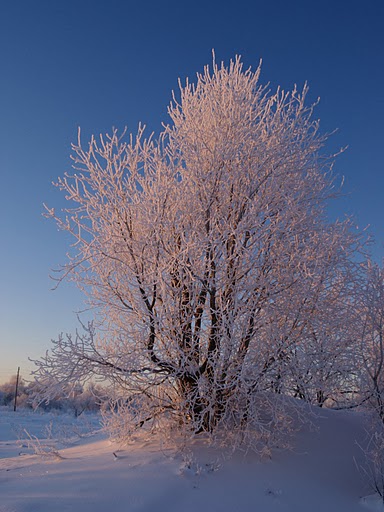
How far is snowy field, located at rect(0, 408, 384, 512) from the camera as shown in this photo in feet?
15.5

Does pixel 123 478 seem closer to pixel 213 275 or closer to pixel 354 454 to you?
pixel 213 275

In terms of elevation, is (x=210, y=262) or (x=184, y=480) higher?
(x=210, y=262)

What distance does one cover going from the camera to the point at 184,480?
5.25m

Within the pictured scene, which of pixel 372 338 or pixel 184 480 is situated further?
pixel 372 338

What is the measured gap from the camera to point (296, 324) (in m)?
6.89

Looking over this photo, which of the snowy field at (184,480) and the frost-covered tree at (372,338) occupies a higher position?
the frost-covered tree at (372,338)

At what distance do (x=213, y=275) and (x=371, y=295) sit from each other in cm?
224

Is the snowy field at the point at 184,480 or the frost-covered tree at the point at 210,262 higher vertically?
the frost-covered tree at the point at 210,262

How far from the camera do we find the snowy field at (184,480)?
4711mm

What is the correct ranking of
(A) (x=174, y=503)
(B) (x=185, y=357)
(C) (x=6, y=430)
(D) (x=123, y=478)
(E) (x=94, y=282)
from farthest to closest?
(C) (x=6, y=430) → (E) (x=94, y=282) → (B) (x=185, y=357) → (D) (x=123, y=478) → (A) (x=174, y=503)

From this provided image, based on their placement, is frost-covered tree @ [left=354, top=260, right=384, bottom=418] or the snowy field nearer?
the snowy field

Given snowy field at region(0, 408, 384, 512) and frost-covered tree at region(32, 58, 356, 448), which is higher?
frost-covered tree at region(32, 58, 356, 448)

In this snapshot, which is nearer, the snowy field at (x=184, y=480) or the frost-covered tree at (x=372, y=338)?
the snowy field at (x=184, y=480)

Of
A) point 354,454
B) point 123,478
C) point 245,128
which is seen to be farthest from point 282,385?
point 245,128
